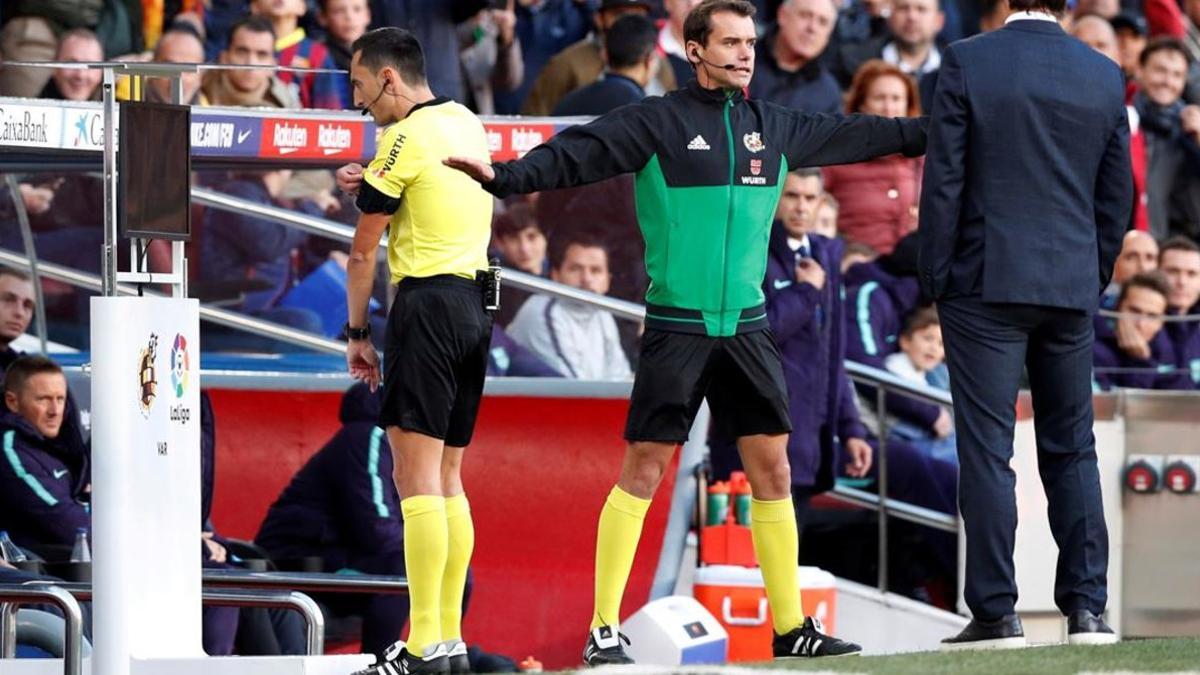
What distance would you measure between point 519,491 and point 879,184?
2.72 metres

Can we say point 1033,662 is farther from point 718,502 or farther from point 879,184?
point 879,184

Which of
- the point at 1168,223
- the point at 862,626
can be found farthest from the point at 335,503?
the point at 1168,223

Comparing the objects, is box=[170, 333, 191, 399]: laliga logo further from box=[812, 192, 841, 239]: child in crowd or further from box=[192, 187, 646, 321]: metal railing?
box=[812, 192, 841, 239]: child in crowd

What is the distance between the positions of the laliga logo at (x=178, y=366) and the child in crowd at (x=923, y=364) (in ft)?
17.5

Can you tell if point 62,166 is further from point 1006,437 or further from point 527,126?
point 1006,437

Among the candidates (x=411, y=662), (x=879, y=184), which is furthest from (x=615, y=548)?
(x=879, y=184)

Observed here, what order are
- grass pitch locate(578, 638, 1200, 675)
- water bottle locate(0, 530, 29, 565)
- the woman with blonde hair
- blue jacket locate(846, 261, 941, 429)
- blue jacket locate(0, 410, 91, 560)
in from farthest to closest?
1. the woman with blonde hair
2. blue jacket locate(846, 261, 941, 429)
3. blue jacket locate(0, 410, 91, 560)
4. water bottle locate(0, 530, 29, 565)
5. grass pitch locate(578, 638, 1200, 675)

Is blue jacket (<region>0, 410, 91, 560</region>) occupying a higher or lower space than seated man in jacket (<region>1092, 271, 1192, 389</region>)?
lower

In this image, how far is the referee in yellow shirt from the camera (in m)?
7.91

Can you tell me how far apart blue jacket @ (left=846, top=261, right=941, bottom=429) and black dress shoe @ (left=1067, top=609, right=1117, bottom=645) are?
4.76 metres

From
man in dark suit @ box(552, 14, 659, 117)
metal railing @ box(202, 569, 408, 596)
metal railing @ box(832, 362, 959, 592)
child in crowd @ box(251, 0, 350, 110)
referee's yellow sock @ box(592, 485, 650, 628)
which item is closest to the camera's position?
referee's yellow sock @ box(592, 485, 650, 628)

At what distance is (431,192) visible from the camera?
7.94 metres

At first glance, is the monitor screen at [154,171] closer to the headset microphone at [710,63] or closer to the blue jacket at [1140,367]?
the headset microphone at [710,63]

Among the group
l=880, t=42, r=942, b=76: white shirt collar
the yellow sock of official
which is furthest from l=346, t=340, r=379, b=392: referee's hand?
l=880, t=42, r=942, b=76: white shirt collar
